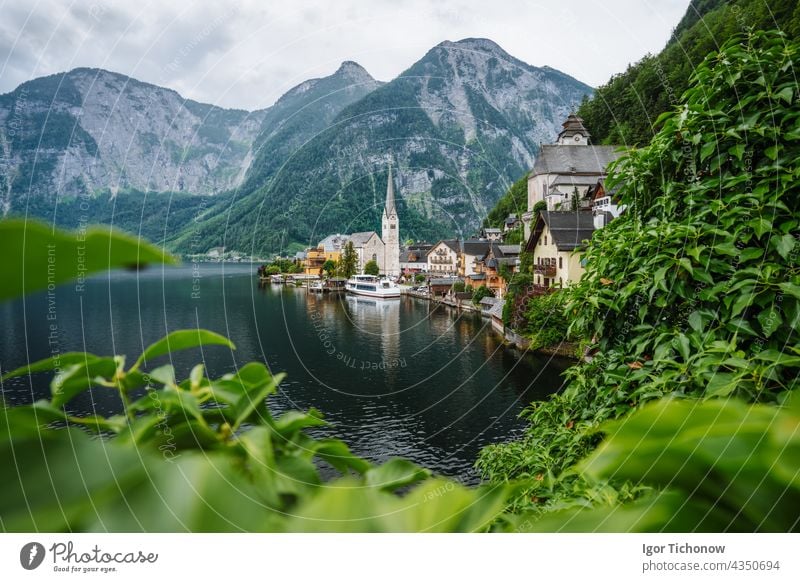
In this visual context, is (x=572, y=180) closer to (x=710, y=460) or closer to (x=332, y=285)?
(x=332, y=285)

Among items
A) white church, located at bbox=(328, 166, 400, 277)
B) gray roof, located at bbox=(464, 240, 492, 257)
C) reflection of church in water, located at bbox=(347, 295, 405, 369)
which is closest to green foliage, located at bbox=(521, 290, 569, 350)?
reflection of church in water, located at bbox=(347, 295, 405, 369)

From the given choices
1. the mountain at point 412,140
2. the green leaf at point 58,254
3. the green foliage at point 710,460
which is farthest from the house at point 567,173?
the green leaf at point 58,254

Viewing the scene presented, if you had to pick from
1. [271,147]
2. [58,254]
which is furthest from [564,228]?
[58,254]

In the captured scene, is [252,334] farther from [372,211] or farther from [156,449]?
[372,211]

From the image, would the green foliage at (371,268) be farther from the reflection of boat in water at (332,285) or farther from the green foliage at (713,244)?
the green foliage at (713,244)

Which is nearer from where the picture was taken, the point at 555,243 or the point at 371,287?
the point at 371,287

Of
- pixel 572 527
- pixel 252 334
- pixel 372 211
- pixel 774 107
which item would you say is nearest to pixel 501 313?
pixel 372 211

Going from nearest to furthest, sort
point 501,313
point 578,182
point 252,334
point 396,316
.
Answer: point 252,334 → point 396,316 → point 501,313 → point 578,182

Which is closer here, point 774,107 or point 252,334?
point 774,107
